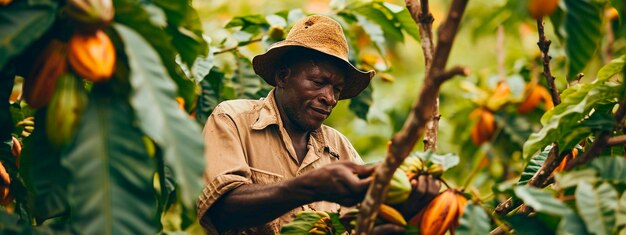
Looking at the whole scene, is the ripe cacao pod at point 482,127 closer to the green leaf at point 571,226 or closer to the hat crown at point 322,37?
the hat crown at point 322,37

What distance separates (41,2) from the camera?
2.25 metres

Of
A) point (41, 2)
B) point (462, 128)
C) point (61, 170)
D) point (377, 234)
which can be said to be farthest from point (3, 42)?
point (462, 128)

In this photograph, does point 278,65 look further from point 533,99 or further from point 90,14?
point 533,99

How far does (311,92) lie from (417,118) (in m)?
1.36

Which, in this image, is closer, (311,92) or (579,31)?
(579,31)

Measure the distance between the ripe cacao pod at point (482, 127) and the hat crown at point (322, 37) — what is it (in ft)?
7.04

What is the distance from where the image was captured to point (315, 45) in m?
3.52

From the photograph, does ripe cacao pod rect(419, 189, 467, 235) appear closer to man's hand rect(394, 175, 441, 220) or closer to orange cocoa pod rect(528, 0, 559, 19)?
man's hand rect(394, 175, 441, 220)

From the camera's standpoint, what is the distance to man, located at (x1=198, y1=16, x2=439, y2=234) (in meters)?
3.14

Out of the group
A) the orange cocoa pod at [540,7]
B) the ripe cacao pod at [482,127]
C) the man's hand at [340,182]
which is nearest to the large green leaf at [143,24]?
the man's hand at [340,182]

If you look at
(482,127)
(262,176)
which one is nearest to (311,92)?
(262,176)

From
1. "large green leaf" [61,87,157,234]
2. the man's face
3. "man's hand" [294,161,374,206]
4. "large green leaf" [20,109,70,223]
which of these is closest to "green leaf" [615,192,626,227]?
"man's hand" [294,161,374,206]

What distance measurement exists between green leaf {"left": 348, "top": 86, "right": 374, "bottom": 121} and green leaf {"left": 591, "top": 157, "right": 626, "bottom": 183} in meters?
2.14

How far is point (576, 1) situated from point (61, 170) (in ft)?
4.90
